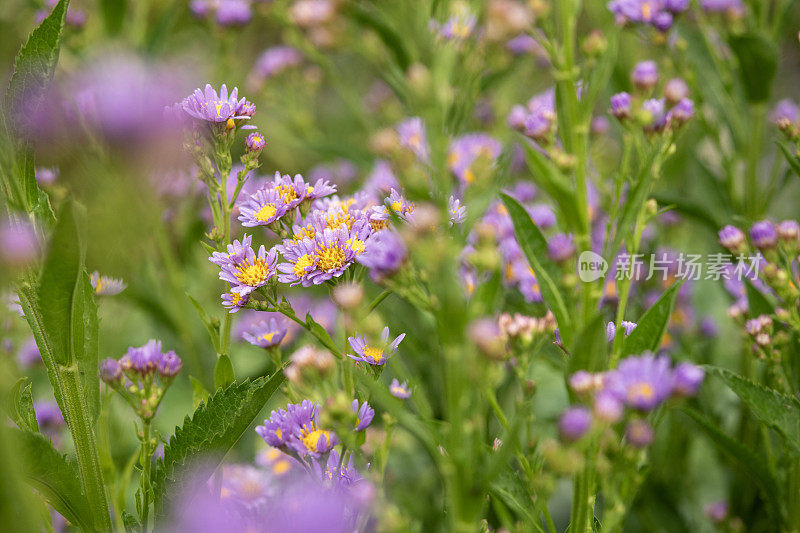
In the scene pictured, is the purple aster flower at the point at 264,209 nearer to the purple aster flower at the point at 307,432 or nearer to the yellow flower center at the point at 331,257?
the yellow flower center at the point at 331,257

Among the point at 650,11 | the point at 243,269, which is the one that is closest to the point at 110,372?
the point at 243,269

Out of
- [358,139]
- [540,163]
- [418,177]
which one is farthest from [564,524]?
[358,139]

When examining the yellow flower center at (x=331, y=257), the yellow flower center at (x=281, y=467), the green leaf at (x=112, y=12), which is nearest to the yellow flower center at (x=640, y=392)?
the yellow flower center at (x=331, y=257)

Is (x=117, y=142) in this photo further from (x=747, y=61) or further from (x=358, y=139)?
(x=358, y=139)

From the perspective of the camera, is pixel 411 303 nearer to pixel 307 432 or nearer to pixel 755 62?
pixel 307 432

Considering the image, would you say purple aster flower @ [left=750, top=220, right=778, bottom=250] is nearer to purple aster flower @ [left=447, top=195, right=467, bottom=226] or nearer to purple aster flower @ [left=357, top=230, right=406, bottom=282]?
purple aster flower @ [left=447, top=195, right=467, bottom=226]

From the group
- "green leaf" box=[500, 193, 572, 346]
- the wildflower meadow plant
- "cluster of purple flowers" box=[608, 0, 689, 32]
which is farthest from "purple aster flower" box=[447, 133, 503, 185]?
"green leaf" box=[500, 193, 572, 346]
